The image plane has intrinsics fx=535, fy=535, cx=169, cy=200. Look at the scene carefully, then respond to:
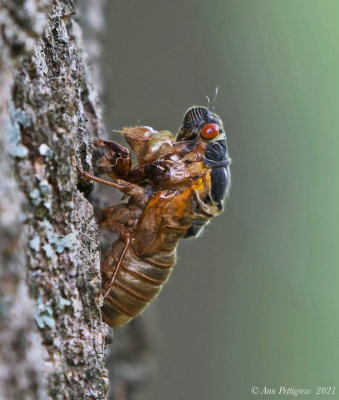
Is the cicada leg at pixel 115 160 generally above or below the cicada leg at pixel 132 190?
above

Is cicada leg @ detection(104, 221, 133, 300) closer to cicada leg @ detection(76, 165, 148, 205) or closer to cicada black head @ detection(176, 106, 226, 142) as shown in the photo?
cicada leg @ detection(76, 165, 148, 205)

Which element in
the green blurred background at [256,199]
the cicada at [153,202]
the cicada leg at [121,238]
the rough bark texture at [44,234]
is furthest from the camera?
the green blurred background at [256,199]

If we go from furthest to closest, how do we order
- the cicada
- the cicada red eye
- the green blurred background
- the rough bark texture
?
the green blurred background, the cicada red eye, the cicada, the rough bark texture

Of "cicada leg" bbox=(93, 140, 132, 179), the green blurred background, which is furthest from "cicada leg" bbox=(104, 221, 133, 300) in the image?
the green blurred background

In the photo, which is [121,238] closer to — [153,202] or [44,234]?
[153,202]

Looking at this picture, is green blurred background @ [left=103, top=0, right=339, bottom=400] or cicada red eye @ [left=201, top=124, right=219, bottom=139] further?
green blurred background @ [left=103, top=0, right=339, bottom=400]

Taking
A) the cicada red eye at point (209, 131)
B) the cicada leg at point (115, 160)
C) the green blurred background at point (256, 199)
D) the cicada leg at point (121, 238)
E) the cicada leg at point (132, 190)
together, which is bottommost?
the cicada leg at point (121, 238)

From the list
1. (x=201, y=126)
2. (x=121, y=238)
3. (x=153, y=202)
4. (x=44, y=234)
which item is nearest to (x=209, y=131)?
(x=201, y=126)

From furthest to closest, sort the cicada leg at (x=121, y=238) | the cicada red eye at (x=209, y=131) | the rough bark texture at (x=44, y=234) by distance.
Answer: the cicada red eye at (x=209, y=131) < the cicada leg at (x=121, y=238) < the rough bark texture at (x=44, y=234)

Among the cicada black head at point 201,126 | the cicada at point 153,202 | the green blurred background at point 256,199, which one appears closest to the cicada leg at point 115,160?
the cicada at point 153,202

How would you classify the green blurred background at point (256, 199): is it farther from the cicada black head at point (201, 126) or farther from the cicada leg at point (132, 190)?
the cicada leg at point (132, 190)
